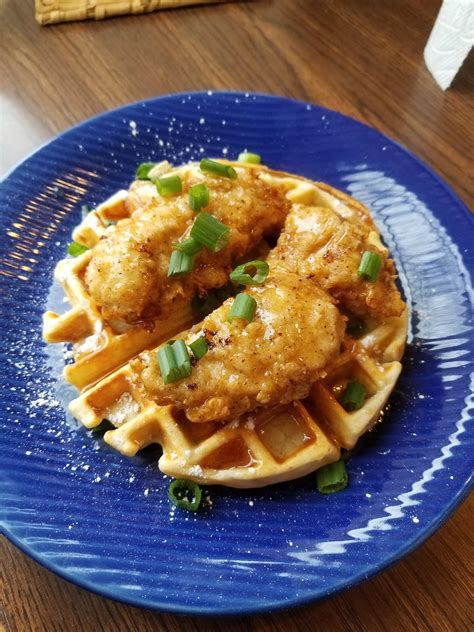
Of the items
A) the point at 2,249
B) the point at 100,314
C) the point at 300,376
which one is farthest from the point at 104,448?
the point at 2,249

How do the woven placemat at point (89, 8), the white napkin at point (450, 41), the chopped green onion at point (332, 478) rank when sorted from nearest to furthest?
the chopped green onion at point (332, 478), the white napkin at point (450, 41), the woven placemat at point (89, 8)

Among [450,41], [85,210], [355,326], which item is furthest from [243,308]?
[450,41]

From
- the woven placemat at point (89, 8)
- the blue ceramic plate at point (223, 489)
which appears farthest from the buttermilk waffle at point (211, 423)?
the woven placemat at point (89, 8)

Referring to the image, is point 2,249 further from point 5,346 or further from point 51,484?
point 51,484

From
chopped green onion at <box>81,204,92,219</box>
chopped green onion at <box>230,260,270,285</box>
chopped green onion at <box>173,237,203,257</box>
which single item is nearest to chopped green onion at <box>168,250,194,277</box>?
chopped green onion at <box>173,237,203,257</box>

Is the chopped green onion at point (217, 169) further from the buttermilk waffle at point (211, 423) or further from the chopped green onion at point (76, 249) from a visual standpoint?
the chopped green onion at point (76, 249)

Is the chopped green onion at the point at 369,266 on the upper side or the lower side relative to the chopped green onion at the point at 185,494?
upper
